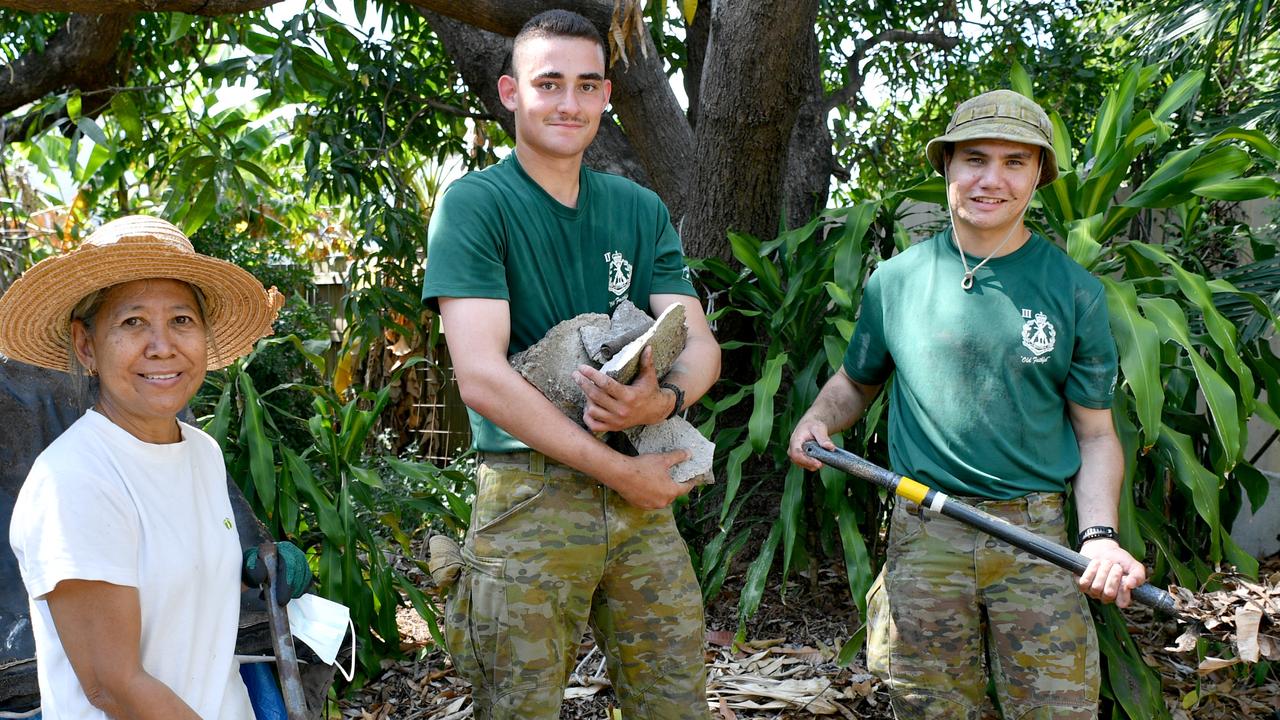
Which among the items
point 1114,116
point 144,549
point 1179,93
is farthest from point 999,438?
point 1179,93

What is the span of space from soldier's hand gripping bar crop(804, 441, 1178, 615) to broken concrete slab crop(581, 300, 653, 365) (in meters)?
0.61

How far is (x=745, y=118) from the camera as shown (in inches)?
157

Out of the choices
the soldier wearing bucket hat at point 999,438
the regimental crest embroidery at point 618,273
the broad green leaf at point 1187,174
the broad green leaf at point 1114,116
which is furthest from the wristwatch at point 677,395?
the broad green leaf at point 1114,116

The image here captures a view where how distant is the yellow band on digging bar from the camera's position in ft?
7.81

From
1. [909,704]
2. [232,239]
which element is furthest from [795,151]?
[232,239]

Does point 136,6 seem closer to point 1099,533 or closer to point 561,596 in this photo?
point 561,596

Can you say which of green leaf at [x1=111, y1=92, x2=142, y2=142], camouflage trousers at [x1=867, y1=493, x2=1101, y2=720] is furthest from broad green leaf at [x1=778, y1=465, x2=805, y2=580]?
green leaf at [x1=111, y1=92, x2=142, y2=142]

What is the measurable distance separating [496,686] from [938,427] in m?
1.15

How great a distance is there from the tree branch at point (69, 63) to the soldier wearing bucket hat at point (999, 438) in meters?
4.89

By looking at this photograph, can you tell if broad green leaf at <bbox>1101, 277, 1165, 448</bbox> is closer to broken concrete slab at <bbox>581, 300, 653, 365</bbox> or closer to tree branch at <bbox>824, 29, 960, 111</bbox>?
broken concrete slab at <bbox>581, 300, 653, 365</bbox>

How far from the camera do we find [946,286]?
251 centimetres

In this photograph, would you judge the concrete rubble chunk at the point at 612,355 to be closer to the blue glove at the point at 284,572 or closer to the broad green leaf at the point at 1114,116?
the blue glove at the point at 284,572

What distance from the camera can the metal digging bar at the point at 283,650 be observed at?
81.5 inches

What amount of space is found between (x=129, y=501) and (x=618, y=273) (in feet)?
3.68
